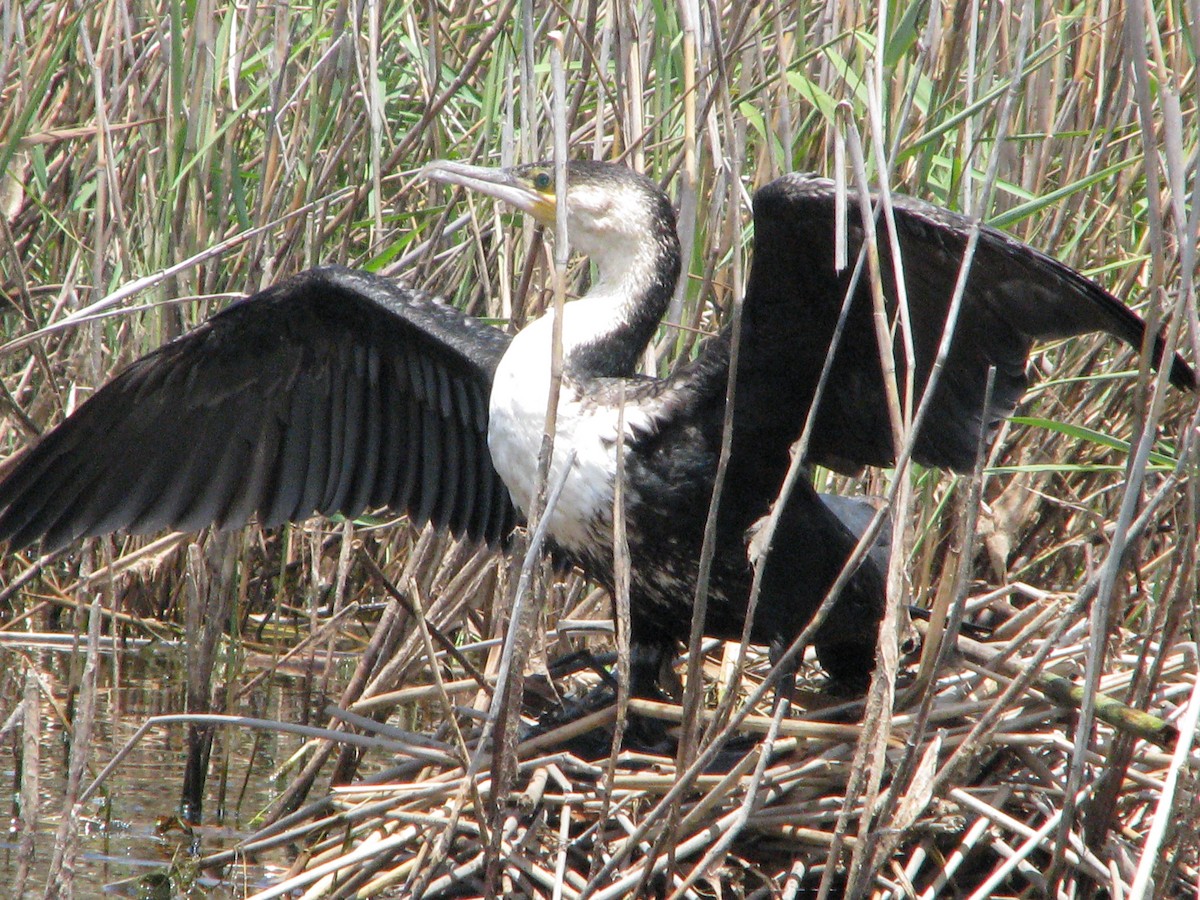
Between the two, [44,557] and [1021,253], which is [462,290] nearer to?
[44,557]

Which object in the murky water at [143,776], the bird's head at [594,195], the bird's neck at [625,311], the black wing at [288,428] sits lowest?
the murky water at [143,776]

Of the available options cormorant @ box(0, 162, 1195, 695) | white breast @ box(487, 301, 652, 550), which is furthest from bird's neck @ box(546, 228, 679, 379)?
white breast @ box(487, 301, 652, 550)

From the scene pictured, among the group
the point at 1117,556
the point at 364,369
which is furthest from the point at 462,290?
the point at 1117,556

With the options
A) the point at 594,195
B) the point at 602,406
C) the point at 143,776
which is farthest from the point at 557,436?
the point at 143,776

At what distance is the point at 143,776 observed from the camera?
3.44 metres

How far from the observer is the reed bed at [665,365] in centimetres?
216

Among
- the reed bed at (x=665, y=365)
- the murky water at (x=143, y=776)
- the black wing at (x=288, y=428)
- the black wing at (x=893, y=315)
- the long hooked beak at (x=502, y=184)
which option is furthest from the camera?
the black wing at (x=288, y=428)

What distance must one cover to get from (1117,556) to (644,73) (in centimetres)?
180

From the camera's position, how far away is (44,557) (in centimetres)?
332

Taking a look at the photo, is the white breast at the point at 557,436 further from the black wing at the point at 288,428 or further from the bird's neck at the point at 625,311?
the black wing at the point at 288,428

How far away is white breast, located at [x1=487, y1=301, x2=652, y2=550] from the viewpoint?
2.72 m

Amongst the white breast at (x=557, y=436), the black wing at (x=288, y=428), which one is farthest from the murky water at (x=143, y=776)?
the white breast at (x=557, y=436)

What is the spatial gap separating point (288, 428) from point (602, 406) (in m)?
0.99

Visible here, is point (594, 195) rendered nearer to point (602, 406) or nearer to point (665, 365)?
point (602, 406)
